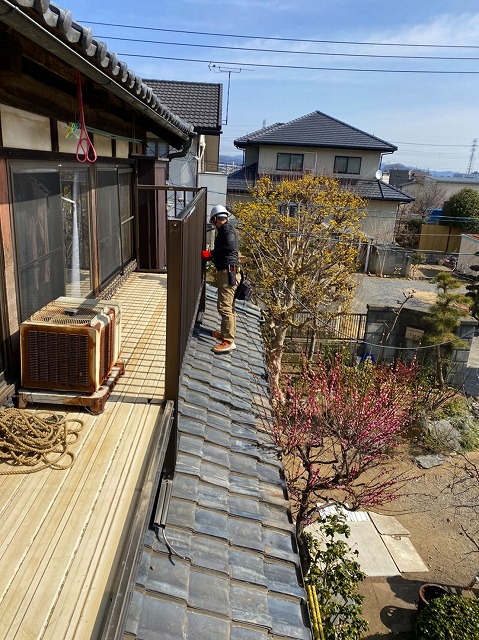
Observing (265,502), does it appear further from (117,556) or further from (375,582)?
(375,582)

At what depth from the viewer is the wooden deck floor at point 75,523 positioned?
2193mm

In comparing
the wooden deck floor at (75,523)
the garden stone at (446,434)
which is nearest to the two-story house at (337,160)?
the garden stone at (446,434)

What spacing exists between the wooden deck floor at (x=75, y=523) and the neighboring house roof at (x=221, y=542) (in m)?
0.30

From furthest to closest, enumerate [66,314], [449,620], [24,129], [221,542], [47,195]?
[449,620] < [47,195] < [66,314] < [24,129] < [221,542]

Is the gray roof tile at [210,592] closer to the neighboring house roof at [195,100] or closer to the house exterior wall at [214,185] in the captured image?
the neighboring house roof at [195,100]

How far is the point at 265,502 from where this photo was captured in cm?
409

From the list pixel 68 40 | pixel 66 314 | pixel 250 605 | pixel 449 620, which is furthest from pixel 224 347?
pixel 449 620

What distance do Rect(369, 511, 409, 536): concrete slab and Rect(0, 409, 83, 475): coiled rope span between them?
7967 millimetres

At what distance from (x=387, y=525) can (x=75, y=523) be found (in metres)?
8.61

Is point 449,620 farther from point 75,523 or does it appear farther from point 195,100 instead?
point 195,100

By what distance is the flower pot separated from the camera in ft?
24.4

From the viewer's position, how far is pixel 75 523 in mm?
2762

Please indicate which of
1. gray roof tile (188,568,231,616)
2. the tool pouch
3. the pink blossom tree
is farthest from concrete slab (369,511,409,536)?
gray roof tile (188,568,231,616)

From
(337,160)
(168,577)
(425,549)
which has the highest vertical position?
(337,160)
